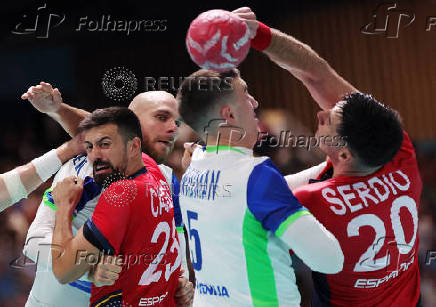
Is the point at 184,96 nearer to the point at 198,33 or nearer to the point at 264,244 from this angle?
the point at 198,33

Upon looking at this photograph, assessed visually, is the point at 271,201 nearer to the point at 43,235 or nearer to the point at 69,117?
the point at 43,235

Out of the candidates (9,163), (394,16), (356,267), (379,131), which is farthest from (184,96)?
(9,163)

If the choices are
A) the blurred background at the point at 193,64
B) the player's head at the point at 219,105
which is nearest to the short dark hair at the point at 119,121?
the player's head at the point at 219,105

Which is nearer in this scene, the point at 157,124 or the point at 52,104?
the point at 52,104

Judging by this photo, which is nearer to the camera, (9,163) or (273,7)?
(273,7)

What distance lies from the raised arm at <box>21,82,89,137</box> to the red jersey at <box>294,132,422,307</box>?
148 centimetres

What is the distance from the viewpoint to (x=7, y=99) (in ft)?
29.2

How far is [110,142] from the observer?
2736 mm

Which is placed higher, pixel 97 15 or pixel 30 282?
pixel 97 15

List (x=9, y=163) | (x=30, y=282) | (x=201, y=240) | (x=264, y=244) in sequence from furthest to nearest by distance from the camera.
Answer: (x=9, y=163) → (x=30, y=282) → (x=201, y=240) → (x=264, y=244)

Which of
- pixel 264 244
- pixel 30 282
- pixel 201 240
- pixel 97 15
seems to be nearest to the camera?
pixel 264 244

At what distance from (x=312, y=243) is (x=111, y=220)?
909 mm

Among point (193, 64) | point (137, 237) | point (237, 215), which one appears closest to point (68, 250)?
point (137, 237)

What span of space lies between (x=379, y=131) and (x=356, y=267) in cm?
59
